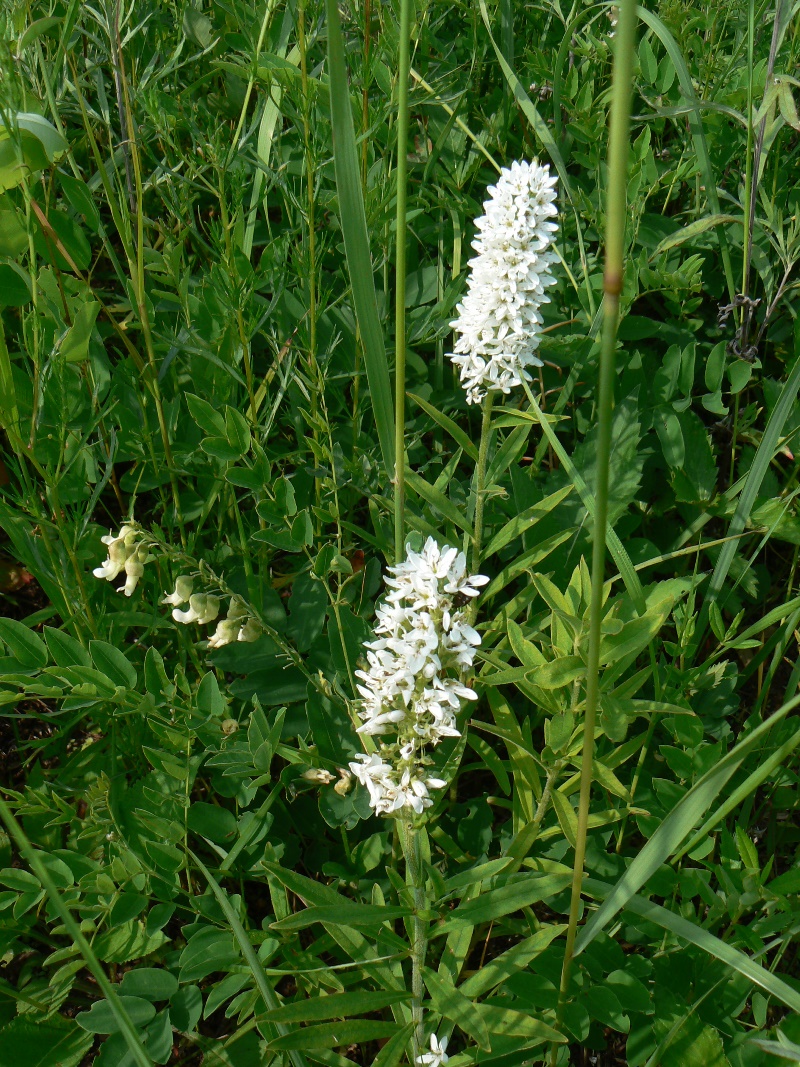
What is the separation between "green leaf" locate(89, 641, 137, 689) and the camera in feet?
5.28

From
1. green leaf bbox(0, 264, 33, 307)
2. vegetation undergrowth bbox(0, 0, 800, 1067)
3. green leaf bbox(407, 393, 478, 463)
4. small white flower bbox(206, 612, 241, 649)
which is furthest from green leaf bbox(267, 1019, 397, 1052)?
green leaf bbox(0, 264, 33, 307)

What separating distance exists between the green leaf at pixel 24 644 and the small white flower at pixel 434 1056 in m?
0.89

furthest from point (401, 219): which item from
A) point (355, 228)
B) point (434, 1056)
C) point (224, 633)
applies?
point (434, 1056)

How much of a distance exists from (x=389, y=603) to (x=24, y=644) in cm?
64

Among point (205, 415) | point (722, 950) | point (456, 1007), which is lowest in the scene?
point (456, 1007)

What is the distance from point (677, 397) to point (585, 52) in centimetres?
98

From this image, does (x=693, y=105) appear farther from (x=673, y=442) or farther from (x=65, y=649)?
(x=65, y=649)

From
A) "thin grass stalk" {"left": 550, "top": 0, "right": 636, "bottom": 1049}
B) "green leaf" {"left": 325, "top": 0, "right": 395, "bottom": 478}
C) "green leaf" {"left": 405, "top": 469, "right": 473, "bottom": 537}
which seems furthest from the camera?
"green leaf" {"left": 405, "top": 469, "right": 473, "bottom": 537}

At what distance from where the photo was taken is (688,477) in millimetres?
2059

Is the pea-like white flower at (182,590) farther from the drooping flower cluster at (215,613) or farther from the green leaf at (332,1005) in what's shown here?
the green leaf at (332,1005)

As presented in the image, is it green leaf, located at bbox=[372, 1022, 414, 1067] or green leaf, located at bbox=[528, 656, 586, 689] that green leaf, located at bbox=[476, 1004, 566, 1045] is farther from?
green leaf, located at bbox=[528, 656, 586, 689]

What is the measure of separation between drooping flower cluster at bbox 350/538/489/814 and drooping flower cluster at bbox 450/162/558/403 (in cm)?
51

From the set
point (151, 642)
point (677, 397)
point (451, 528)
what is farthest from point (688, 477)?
point (151, 642)

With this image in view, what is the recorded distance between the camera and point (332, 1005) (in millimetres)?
1321
